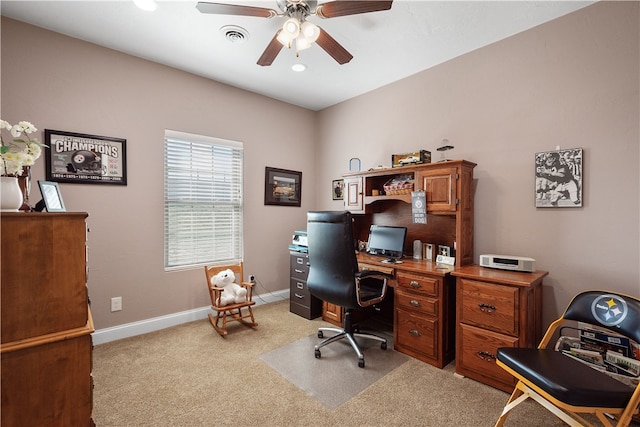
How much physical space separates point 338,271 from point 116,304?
224 cm

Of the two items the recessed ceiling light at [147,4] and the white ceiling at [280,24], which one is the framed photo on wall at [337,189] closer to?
the white ceiling at [280,24]

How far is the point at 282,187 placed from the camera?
4.14 meters

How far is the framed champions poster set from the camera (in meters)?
2.49

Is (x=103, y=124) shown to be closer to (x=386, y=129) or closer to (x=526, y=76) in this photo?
(x=386, y=129)

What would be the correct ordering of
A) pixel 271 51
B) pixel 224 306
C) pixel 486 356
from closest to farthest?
pixel 486 356
pixel 271 51
pixel 224 306

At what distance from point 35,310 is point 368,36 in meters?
2.92

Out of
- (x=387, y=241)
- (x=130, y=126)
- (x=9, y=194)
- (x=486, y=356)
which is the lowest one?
(x=486, y=356)

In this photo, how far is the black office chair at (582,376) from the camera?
128 centimetres

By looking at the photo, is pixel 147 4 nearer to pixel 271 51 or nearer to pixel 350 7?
pixel 271 51

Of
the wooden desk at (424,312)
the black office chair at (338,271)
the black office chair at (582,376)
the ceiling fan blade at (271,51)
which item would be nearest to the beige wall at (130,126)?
the ceiling fan blade at (271,51)

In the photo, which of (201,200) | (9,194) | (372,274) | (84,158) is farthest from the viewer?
(201,200)

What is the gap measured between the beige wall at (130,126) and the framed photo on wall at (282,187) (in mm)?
A: 106

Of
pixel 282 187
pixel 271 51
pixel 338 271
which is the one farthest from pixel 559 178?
pixel 282 187

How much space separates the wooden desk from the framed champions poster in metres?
2.80
